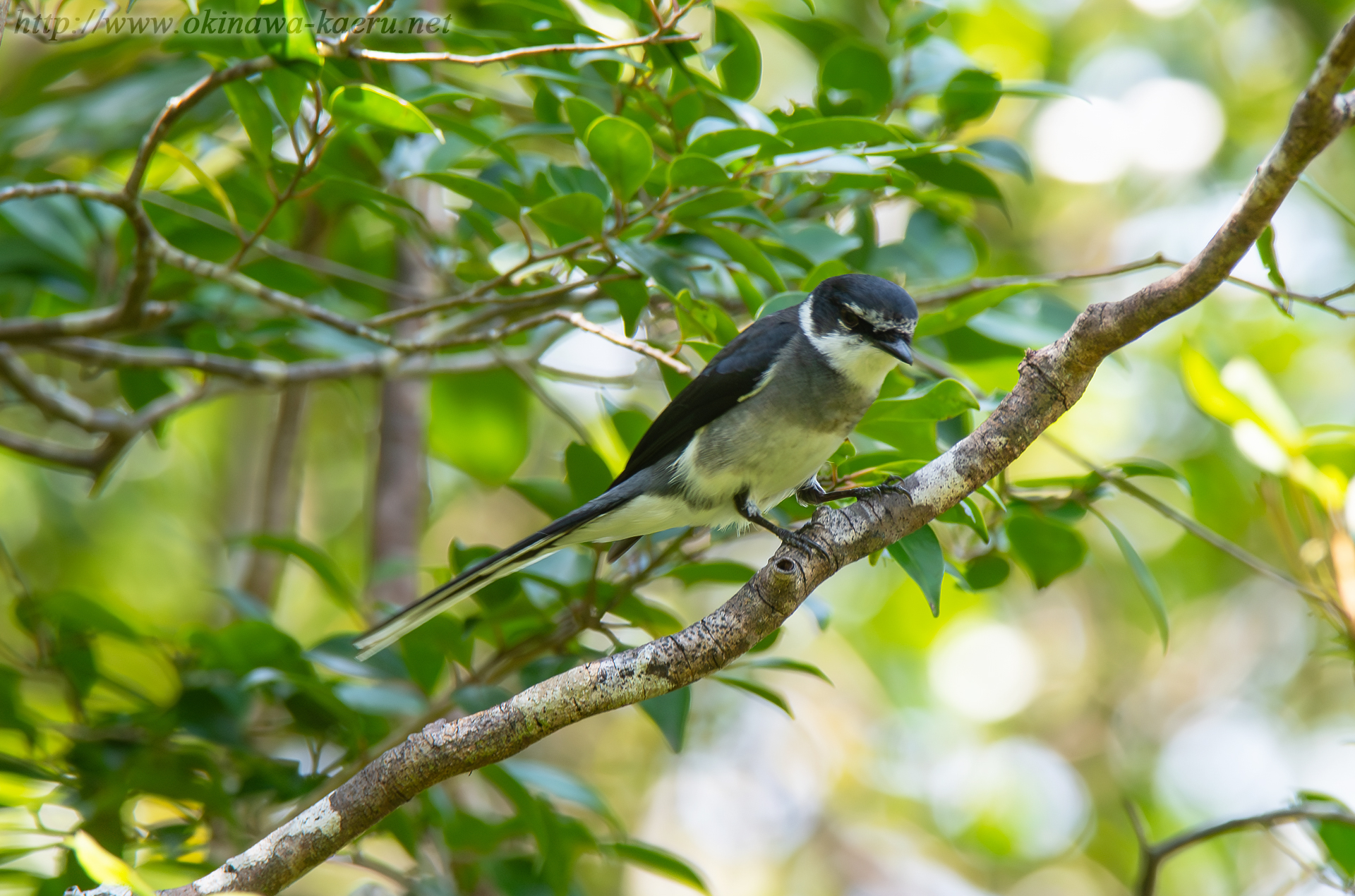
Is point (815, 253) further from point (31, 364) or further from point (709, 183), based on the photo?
point (31, 364)

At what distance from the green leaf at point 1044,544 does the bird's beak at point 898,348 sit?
48cm

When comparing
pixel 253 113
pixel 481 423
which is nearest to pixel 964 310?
Result: pixel 253 113

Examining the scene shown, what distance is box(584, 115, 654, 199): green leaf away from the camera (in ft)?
7.62

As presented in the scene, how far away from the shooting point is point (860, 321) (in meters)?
2.88

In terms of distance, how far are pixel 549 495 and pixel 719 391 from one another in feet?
1.91

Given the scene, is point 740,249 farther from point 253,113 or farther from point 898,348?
point 253,113

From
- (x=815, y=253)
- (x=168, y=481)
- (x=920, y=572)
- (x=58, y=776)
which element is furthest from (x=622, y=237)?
(x=168, y=481)

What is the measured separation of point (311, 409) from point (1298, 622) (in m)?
6.58

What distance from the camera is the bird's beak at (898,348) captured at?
8.83 ft

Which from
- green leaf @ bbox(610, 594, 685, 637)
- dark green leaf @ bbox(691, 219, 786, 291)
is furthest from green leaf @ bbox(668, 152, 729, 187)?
green leaf @ bbox(610, 594, 685, 637)

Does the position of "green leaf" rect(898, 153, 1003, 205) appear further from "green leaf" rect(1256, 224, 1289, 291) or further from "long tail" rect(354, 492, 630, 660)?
"long tail" rect(354, 492, 630, 660)

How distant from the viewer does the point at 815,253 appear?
9.37 feet

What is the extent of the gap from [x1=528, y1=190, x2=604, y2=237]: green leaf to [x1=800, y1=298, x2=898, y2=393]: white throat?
82 centimetres

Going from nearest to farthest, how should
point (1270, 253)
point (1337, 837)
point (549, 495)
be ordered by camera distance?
point (1270, 253), point (1337, 837), point (549, 495)
